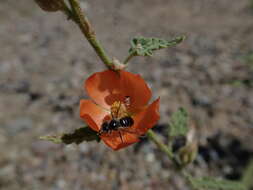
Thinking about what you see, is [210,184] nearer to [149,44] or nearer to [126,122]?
[126,122]

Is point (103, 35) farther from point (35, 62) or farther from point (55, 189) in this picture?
point (55, 189)

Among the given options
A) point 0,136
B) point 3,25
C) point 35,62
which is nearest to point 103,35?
point 35,62

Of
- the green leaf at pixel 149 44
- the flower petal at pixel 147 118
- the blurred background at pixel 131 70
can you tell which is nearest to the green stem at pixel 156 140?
the flower petal at pixel 147 118

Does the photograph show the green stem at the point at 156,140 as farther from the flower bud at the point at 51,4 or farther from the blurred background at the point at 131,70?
the blurred background at the point at 131,70

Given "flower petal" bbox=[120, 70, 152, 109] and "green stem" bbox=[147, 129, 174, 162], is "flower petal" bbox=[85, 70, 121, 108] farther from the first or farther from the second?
"green stem" bbox=[147, 129, 174, 162]

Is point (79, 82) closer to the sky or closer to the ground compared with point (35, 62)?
closer to the ground

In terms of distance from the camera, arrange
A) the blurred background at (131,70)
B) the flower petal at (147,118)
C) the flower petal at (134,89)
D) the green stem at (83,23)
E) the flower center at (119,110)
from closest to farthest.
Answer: the green stem at (83,23) < the flower petal at (147,118) < the flower petal at (134,89) < the flower center at (119,110) < the blurred background at (131,70)
